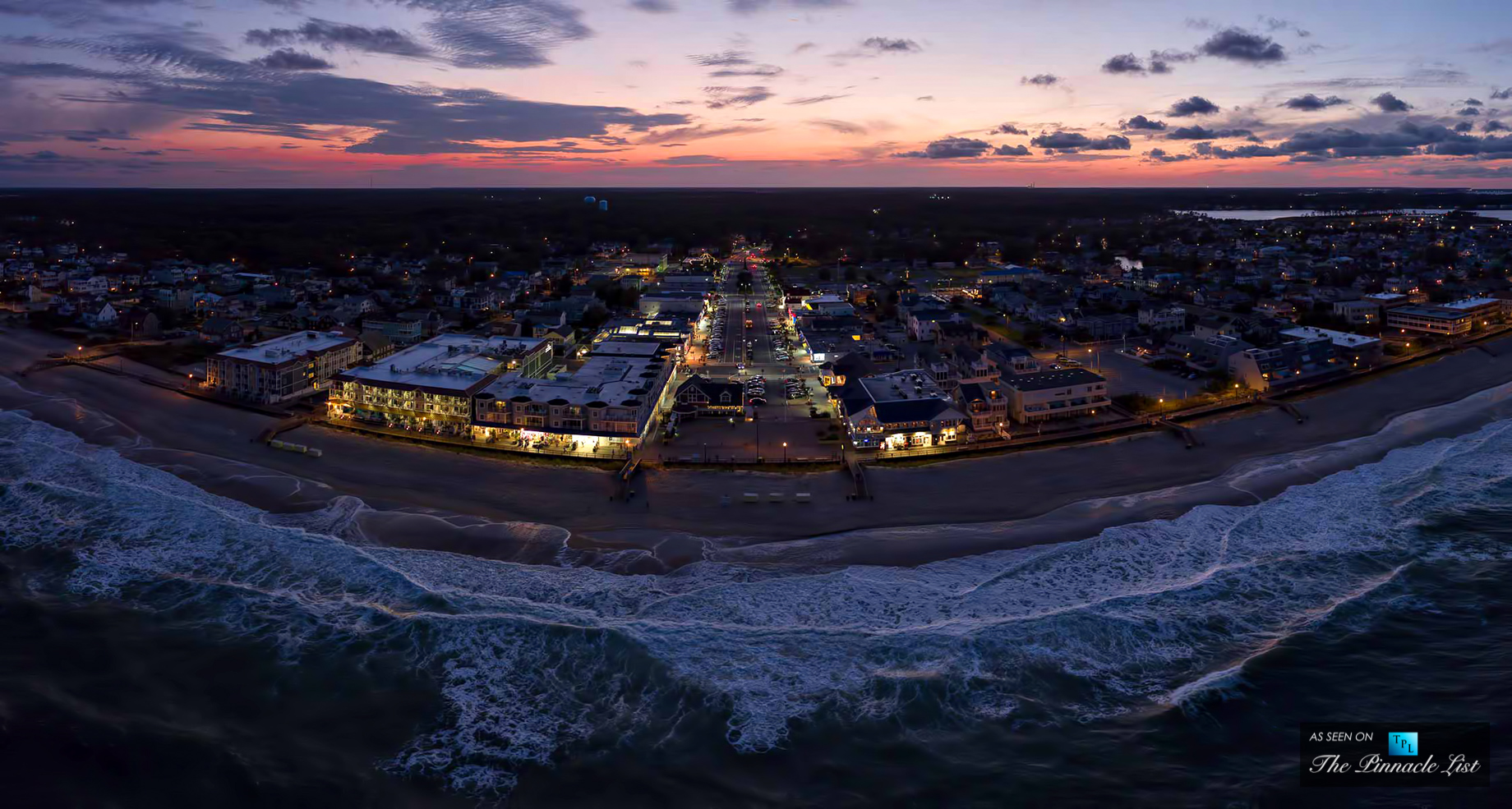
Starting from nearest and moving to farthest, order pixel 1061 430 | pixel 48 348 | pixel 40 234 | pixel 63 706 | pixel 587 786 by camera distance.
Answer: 1. pixel 587 786
2. pixel 63 706
3. pixel 1061 430
4. pixel 48 348
5. pixel 40 234

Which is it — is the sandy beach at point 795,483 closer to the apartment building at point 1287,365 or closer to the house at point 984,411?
the house at point 984,411

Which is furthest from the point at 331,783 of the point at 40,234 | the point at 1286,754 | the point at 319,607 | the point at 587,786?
the point at 40,234

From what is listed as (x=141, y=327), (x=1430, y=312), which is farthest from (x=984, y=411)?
(x=141, y=327)

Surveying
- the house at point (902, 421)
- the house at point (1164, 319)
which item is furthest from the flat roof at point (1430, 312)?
the house at point (902, 421)

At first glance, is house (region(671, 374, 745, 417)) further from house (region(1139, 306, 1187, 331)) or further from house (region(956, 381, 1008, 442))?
house (region(1139, 306, 1187, 331))

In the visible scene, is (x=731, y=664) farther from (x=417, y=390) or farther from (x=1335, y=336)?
(x=1335, y=336)

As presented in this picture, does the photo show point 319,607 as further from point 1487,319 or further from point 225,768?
point 1487,319

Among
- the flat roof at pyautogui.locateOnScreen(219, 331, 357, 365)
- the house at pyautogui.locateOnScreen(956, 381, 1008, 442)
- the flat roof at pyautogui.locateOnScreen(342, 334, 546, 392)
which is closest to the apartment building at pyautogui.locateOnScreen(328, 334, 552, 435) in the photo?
the flat roof at pyautogui.locateOnScreen(342, 334, 546, 392)
